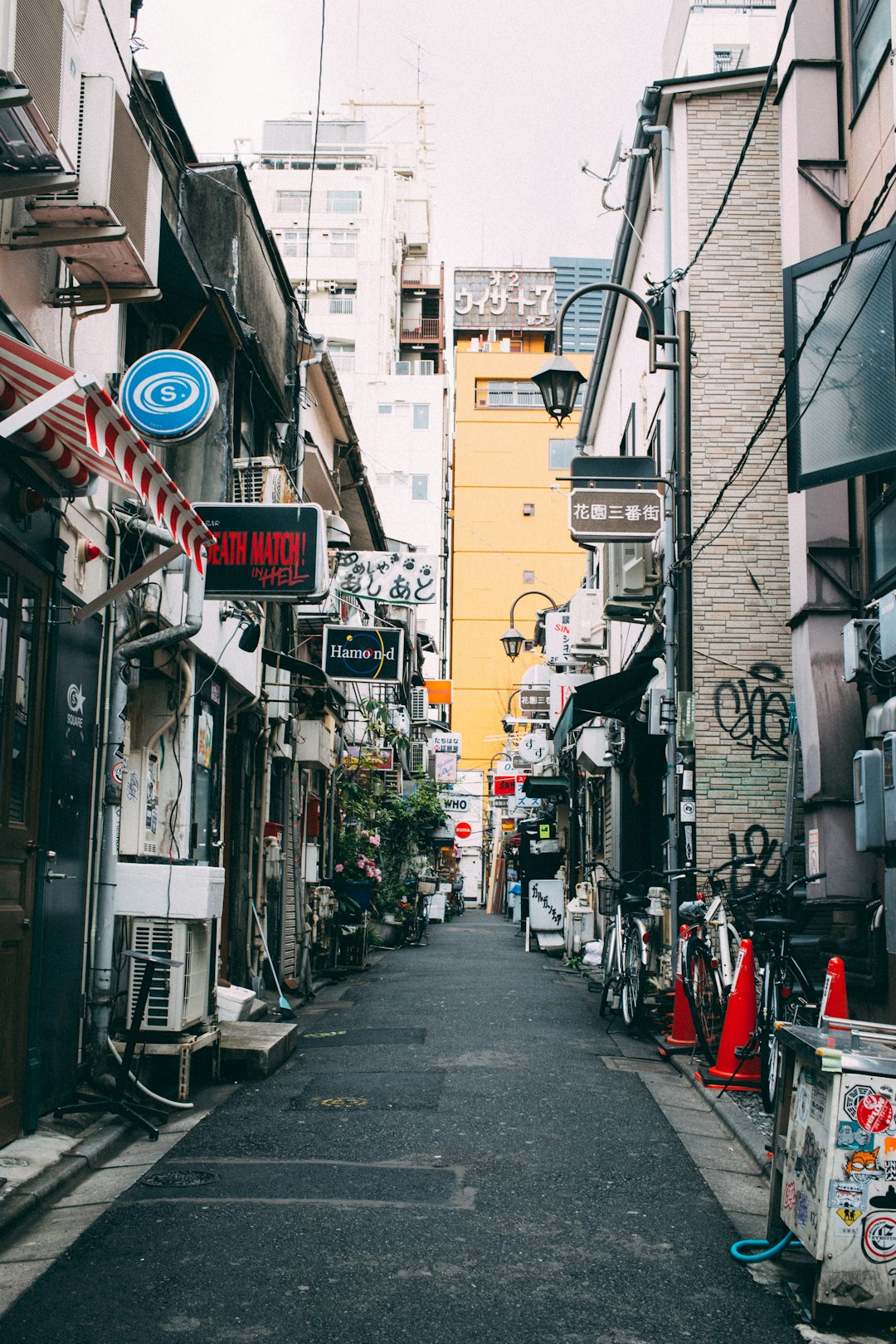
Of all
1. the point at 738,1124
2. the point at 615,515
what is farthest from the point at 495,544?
the point at 738,1124

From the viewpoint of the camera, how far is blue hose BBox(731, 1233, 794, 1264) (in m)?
4.92

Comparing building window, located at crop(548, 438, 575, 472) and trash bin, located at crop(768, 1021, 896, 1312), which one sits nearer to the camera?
trash bin, located at crop(768, 1021, 896, 1312)

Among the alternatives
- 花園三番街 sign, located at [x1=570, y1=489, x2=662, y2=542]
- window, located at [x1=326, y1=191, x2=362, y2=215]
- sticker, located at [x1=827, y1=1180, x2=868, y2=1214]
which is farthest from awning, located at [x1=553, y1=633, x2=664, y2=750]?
window, located at [x1=326, y1=191, x2=362, y2=215]

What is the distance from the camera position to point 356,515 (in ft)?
79.8

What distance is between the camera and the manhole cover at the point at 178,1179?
19.5 ft

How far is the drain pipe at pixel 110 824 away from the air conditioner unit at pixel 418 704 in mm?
35514

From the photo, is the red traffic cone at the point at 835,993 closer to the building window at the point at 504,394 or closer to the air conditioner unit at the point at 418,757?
the air conditioner unit at the point at 418,757

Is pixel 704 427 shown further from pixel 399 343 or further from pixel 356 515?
pixel 399 343

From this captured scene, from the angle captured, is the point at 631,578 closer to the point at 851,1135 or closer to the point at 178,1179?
the point at 178,1179

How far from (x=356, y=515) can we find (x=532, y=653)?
41.9 metres

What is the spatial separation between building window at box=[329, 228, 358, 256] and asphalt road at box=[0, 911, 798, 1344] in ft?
181

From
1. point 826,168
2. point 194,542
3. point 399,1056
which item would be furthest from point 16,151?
point 826,168

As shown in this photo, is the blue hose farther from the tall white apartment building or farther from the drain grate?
the tall white apartment building

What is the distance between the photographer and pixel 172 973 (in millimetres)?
7887
